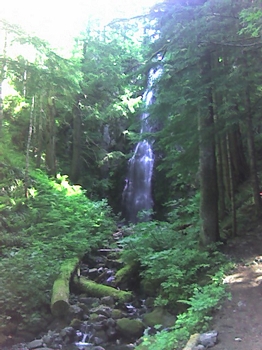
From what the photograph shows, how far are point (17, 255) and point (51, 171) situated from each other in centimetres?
904

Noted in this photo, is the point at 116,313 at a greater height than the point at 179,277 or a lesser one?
lesser

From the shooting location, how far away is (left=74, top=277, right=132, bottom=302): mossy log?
7652 millimetres

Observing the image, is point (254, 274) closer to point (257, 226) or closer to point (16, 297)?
point (257, 226)

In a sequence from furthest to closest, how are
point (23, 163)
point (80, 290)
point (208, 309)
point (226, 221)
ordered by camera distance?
point (23, 163) < point (226, 221) < point (80, 290) < point (208, 309)

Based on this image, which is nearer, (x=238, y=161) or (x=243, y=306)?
(x=243, y=306)

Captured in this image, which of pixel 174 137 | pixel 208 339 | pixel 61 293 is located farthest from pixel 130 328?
pixel 174 137

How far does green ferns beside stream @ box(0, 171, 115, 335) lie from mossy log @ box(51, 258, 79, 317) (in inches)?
6.0

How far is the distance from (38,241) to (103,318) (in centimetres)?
316

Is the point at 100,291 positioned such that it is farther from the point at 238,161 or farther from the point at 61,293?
the point at 238,161

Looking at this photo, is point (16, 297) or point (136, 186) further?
point (136, 186)

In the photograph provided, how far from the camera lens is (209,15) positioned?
241 inches

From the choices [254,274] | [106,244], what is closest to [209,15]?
[254,274]

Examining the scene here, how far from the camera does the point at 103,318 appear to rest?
6.62 metres

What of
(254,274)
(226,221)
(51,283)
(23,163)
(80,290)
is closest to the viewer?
(254,274)
